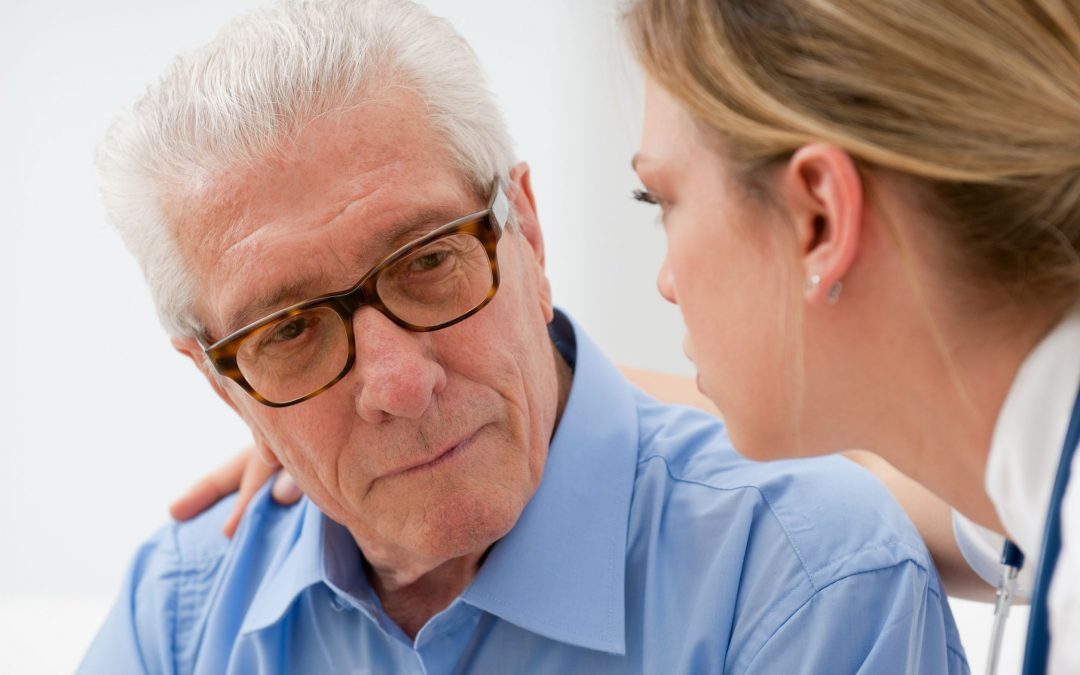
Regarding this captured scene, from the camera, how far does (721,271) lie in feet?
3.51

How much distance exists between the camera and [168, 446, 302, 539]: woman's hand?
5.99 feet

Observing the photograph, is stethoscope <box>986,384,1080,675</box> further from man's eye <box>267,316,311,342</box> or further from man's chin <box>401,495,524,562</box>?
man's eye <box>267,316,311,342</box>

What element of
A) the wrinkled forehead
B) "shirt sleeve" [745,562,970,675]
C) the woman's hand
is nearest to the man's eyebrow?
the wrinkled forehead

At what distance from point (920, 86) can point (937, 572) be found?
75 cm

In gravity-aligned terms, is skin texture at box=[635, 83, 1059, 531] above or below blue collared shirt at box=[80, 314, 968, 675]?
above

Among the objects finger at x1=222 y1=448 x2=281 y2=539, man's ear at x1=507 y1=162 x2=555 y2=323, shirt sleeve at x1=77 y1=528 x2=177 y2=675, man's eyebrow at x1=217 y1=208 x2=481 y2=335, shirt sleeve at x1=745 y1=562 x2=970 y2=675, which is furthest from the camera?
finger at x1=222 y1=448 x2=281 y2=539

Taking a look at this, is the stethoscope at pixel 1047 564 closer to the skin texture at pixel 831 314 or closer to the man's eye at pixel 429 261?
the skin texture at pixel 831 314

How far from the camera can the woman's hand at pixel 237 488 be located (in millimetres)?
1825

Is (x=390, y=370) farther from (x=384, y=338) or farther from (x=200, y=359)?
(x=200, y=359)

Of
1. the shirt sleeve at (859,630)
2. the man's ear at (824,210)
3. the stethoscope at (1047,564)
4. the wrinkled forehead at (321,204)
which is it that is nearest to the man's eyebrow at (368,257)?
the wrinkled forehead at (321,204)

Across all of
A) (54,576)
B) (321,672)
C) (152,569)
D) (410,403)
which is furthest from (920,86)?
(54,576)

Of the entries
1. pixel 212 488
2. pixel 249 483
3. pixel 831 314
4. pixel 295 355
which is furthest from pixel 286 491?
A: pixel 831 314

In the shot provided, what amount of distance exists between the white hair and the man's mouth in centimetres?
33

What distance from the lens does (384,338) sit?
1.37m
